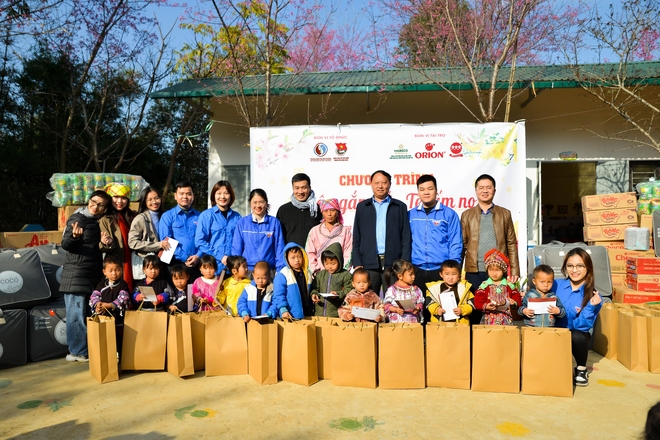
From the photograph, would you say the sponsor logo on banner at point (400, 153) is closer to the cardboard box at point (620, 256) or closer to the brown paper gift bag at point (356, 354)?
the brown paper gift bag at point (356, 354)

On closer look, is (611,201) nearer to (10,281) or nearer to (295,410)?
(295,410)

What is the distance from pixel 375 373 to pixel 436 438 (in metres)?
0.89

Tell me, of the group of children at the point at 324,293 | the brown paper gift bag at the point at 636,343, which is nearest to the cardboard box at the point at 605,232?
the brown paper gift bag at the point at 636,343

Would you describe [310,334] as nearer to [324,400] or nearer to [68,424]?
[324,400]

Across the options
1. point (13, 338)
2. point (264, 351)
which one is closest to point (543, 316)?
point (264, 351)

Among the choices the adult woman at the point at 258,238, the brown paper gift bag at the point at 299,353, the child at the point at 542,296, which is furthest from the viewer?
the adult woman at the point at 258,238

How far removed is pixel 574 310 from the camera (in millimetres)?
4109

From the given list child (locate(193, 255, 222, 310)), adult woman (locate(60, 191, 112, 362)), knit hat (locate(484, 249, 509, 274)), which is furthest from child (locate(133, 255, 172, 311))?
knit hat (locate(484, 249, 509, 274))

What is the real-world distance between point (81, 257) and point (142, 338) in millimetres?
978

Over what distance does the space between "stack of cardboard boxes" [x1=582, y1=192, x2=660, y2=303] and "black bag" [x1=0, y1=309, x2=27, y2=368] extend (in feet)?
21.3

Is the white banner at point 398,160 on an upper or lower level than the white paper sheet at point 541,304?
upper

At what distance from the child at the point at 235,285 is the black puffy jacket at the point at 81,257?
1.12 meters

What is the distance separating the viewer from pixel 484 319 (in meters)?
4.13

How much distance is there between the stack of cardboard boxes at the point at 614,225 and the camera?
6.59m
